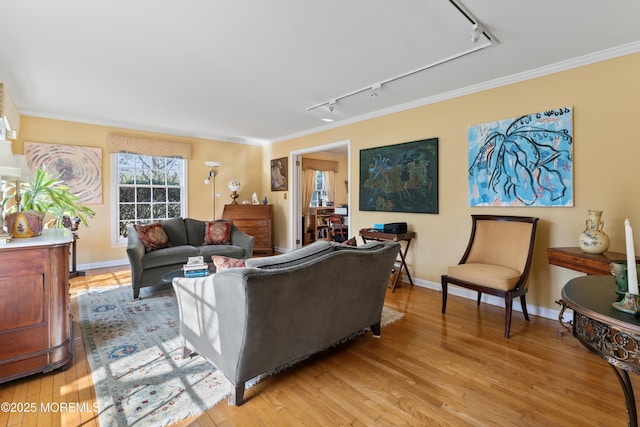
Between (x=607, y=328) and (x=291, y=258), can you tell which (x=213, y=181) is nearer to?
(x=291, y=258)

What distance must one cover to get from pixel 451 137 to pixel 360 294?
2.52 metres

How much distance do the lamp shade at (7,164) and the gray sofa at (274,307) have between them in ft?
4.40

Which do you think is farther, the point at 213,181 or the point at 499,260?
the point at 213,181

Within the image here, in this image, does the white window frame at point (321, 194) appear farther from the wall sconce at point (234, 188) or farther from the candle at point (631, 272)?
the candle at point (631, 272)

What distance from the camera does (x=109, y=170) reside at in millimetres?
5164

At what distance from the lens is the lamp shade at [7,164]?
6.71 feet

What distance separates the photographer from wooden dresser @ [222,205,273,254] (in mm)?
6164

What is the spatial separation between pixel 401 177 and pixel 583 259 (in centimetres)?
226

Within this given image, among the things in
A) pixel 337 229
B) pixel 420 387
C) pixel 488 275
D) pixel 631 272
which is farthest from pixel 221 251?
pixel 631 272

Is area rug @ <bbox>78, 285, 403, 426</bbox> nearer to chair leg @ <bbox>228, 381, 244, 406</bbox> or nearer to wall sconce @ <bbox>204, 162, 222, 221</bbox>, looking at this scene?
chair leg @ <bbox>228, 381, 244, 406</bbox>

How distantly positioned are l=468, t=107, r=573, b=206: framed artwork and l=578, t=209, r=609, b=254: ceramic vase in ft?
1.22

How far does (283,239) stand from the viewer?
Answer: 6.63 m

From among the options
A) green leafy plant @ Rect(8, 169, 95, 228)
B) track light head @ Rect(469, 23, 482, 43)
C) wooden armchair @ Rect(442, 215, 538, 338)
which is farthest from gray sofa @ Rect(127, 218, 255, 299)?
track light head @ Rect(469, 23, 482, 43)

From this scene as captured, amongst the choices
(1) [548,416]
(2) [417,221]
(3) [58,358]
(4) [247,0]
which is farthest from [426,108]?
(3) [58,358]
